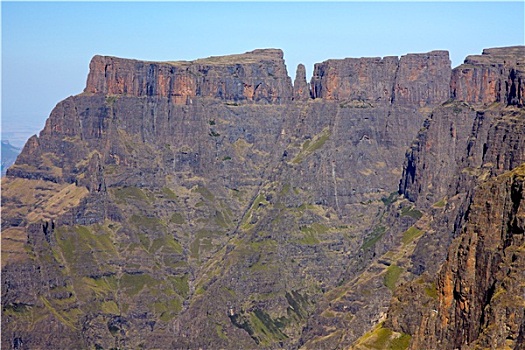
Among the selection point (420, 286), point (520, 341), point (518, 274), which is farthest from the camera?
point (420, 286)

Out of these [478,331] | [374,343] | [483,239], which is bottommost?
[374,343]

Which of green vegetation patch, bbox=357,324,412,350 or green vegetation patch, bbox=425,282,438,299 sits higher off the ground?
green vegetation patch, bbox=425,282,438,299

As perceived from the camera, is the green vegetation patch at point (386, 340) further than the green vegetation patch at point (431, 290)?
Yes

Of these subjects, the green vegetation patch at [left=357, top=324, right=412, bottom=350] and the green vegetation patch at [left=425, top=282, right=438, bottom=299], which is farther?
the green vegetation patch at [left=357, top=324, right=412, bottom=350]

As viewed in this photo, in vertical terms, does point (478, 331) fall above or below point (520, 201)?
below

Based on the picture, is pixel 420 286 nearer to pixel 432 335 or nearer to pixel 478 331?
pixel 432 335

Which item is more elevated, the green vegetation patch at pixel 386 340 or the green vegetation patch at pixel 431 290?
the green vegetation patch at pixel 431 290

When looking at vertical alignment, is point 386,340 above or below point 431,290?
below

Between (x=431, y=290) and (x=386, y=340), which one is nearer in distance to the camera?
(x=431, y=290)

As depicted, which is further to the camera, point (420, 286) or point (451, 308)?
point (420, 286)

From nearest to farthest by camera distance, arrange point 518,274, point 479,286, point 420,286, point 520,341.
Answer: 1. point 520,341
2. point 518,274
3. point 479,286
4. point 420,286

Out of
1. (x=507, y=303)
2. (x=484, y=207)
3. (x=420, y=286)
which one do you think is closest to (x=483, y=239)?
(x=484, y=207)
